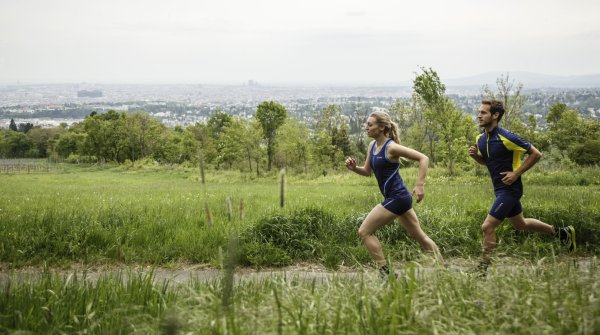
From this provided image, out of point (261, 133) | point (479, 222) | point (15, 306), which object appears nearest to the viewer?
point (15, 306)

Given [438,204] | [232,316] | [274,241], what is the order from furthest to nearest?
1. [438,204]
2. [274,241]
3. [232,316]

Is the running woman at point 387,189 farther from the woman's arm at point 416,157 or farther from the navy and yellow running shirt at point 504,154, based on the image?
the navy and yellow running shirt at point 504,154

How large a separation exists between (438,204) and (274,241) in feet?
16.0

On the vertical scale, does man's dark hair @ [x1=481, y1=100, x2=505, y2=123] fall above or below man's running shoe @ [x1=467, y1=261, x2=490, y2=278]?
above

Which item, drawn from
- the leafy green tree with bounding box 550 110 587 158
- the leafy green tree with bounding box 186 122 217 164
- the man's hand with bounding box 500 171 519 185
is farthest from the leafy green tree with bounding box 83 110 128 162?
the man's hand with bounding box 500 171 519 185

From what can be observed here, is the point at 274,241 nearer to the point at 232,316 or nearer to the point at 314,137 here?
the point at 232,316

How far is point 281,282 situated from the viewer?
158 inches

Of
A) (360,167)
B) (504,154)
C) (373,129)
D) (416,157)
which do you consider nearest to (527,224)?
(504,154)

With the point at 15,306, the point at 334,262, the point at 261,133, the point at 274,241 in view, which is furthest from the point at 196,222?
the point at 261,133

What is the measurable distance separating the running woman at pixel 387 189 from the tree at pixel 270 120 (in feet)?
172

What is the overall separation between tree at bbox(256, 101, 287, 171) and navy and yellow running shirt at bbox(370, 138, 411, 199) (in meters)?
52.3

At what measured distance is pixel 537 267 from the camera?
3.93 m

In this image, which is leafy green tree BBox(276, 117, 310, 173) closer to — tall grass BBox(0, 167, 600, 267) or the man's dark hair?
tall grass BBox(0, 167, 600, 267)

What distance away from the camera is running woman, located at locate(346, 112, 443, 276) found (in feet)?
18.7
